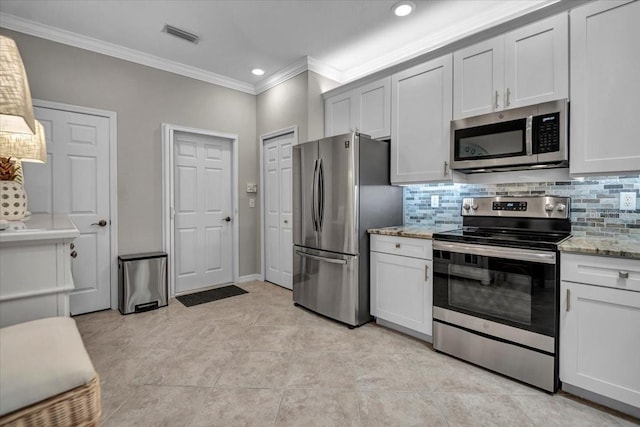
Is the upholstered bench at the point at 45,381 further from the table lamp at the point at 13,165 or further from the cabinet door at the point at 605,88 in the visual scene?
the cabinet door at the point at 605,88

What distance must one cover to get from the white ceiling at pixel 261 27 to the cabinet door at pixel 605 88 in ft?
1.95

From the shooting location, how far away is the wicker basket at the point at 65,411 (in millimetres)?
891

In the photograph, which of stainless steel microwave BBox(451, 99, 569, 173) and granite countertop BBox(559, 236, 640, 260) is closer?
granite countertop BBox(559, 236, 640, 260)

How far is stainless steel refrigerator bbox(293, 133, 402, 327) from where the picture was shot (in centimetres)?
288

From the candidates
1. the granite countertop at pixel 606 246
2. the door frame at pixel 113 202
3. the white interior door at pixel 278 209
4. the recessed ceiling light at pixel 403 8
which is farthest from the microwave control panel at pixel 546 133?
the door frame at pixel 113 202

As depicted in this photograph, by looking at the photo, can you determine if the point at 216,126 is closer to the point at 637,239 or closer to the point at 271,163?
the point at 271,163

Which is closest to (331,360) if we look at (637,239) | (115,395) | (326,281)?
(326,281)

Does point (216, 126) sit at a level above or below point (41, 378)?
above

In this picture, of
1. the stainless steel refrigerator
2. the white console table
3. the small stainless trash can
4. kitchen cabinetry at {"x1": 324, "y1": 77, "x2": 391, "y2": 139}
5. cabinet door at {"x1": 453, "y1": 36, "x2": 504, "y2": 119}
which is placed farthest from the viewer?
the small stainless trash can

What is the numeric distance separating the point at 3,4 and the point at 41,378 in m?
3.43

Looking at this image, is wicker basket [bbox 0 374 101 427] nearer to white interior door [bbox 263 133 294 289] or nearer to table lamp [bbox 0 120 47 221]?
table lamp [bbox 0 120 47 221]

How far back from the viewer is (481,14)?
280 centimetres

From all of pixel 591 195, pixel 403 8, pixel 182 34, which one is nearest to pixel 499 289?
pixel 591 195

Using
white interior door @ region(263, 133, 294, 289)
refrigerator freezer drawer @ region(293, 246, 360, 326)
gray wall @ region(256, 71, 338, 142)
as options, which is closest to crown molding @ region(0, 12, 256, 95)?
gray wall @ region(256, 71, 338, 142)
